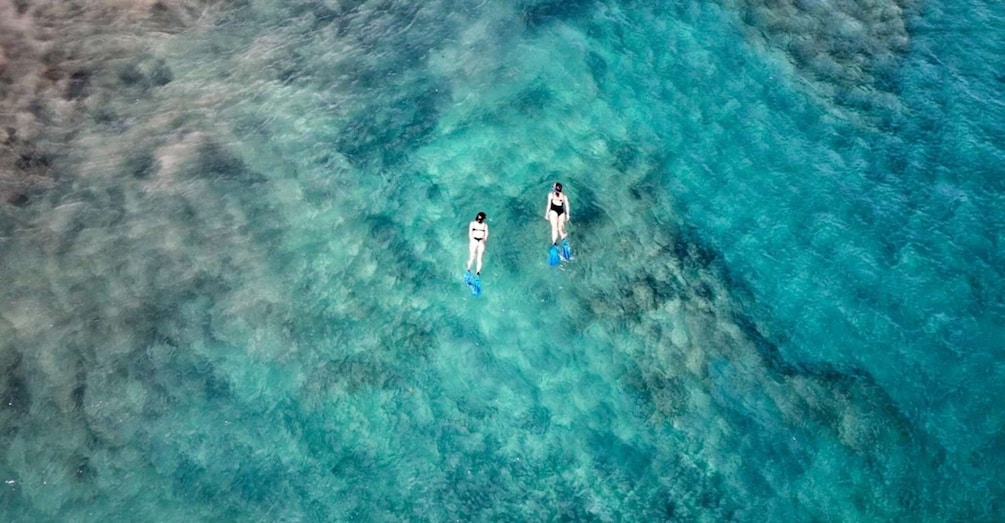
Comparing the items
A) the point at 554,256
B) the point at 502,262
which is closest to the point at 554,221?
the point at 554,256

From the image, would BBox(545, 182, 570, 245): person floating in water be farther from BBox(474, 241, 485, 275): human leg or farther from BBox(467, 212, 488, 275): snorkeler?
BBox(474, 241, 485, 275): human leg

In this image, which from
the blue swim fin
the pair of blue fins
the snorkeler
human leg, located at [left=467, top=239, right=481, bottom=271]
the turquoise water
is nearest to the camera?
the turquoise water

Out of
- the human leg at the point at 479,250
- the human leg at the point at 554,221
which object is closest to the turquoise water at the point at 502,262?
the human leg at the point at 479,250

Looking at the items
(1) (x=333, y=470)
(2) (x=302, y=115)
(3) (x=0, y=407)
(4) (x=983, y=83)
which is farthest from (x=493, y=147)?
(4) (x=983, y=83)

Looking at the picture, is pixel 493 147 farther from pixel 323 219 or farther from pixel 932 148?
pixel 932 148

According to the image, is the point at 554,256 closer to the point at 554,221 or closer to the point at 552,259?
the point at 552,259

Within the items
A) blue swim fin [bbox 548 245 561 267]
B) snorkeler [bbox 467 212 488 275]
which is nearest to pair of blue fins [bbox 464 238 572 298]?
blue swim fin [bbox 548 245 561 267]

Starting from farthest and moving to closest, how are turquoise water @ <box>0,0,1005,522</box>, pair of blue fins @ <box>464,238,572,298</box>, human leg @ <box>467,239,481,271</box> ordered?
pair of blue fins @ <box>464,238,572,298</box> < human leg @ <box>467,239,481,271</box> < turquoise water @ <box>0,0,1005,522</box>

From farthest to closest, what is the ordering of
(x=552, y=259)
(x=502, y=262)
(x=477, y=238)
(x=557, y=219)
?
(x=502, y=262) → (x=552, y=259) → (x=557, y=219) → (x=477, y=238)
